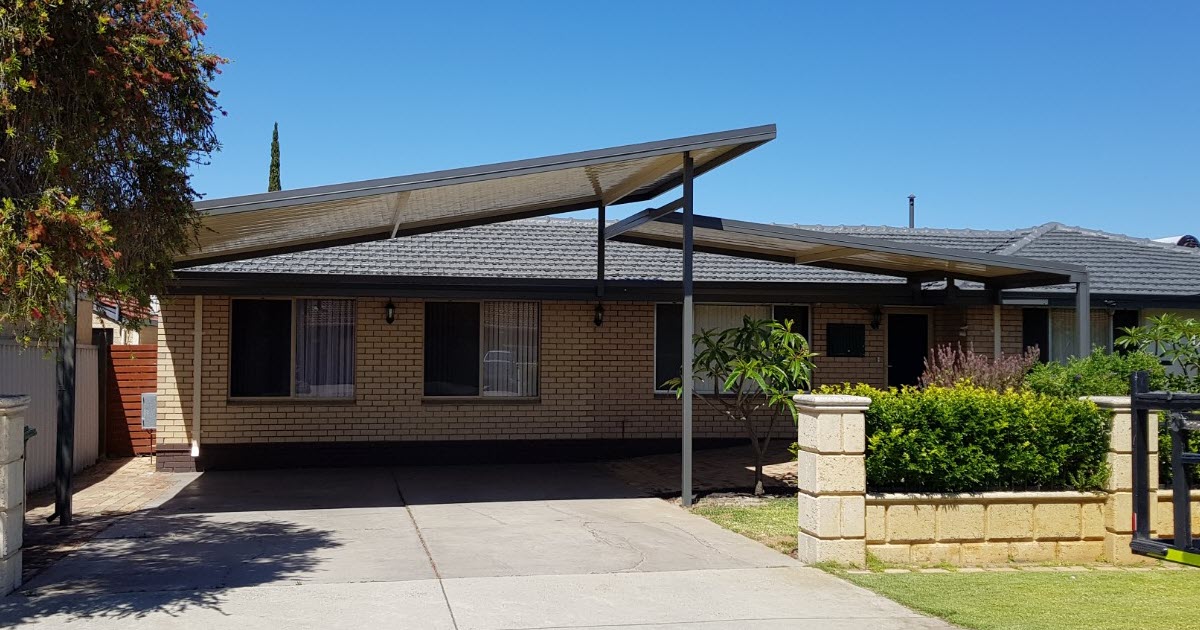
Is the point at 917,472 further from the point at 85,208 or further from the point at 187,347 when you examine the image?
the point at 187,347

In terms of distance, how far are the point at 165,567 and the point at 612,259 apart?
950 centimetres

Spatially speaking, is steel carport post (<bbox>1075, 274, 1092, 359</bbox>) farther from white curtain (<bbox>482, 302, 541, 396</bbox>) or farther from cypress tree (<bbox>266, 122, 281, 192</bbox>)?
cypress tree (<bbox>266, 122, 281, 192</bbox>)

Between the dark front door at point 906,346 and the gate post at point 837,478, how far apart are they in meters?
8.51

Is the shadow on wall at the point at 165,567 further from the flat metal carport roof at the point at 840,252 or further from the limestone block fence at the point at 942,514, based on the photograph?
the flat metal carport roof at the point at 840,252

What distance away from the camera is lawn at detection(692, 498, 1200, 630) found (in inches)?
274

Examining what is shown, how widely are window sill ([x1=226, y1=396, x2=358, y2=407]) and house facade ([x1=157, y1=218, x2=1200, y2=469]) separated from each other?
0.09 feet

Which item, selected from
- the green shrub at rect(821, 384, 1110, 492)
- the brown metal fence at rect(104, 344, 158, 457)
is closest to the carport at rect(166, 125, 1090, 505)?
the brown metal fence at rect(104, 344, 158, 457)

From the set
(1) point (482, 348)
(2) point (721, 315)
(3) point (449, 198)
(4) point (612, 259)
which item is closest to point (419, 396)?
(1) point (482, 348)

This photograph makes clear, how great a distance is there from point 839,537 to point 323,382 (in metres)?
8.73

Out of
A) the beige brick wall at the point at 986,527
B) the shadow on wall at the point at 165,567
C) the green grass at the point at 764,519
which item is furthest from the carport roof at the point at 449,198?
the beige brick wall at the point at 986,527

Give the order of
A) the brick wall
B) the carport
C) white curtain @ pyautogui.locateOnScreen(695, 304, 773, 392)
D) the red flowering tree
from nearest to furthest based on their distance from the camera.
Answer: the red flowering tree → the carport → the brick wall → white curtain @ pyautogui.locateOnScreen(695, 304, 773, 392)

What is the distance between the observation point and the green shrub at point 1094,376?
10008 mm

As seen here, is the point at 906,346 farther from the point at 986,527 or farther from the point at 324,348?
the point at 324,348

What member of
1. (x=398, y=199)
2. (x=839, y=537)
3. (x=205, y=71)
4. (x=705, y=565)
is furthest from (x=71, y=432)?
(x=839, y=537)
